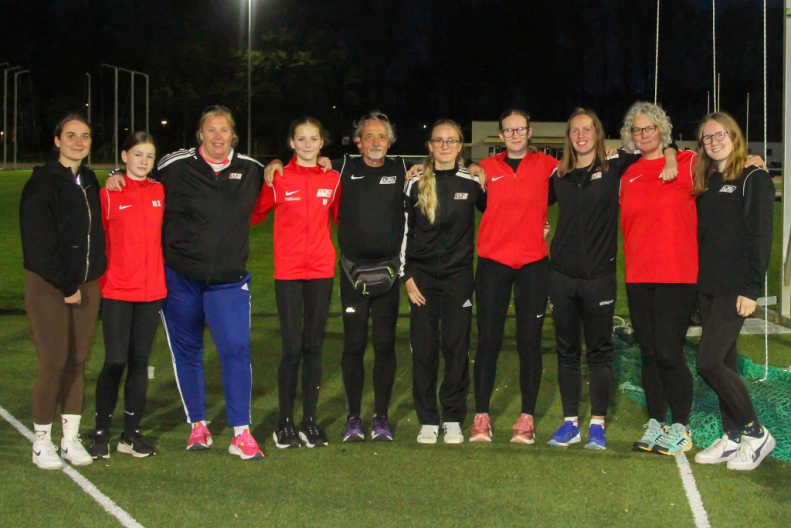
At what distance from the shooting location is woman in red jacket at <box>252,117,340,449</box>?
5078 millimetres

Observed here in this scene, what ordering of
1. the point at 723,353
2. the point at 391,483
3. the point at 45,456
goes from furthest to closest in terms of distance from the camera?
the point at 45,456, the point at 723,353, the point at 391,483

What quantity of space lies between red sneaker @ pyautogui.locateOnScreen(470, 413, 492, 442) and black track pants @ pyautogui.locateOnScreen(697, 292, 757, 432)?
49.4 inches

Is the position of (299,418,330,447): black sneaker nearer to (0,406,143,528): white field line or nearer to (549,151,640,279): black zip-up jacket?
(0,406,143,528): white field line

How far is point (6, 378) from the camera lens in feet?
22.2

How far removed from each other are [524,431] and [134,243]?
2.42m

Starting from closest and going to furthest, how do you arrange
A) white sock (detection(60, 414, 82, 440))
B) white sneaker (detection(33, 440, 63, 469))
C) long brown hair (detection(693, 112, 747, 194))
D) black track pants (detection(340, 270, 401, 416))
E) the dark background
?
long brown hair (detection(693, 112, 747, 194))
white sneaker (detection(33, 440, 63, 469))
white sock (detection(60, 414, 82, 440))
black track pants (detection(340, 270, 401, 416))
the dark background

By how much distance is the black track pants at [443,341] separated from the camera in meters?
5.23

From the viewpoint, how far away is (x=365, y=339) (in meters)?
5.28

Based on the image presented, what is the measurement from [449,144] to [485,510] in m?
2.03

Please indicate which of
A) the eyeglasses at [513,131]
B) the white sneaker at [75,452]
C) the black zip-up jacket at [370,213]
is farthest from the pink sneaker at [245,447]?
the eyeglasses at [513,131]

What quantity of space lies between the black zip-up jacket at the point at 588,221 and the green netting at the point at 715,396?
1149 mm

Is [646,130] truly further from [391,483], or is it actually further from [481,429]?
[391,483]

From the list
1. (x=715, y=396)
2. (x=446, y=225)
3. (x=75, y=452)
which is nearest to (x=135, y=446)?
(x=75, y=452)

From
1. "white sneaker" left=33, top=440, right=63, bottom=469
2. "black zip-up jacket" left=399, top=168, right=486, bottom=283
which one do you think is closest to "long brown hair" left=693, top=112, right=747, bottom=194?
"black zip-up jacket" left=399, top=168, right=486, bottom=283
